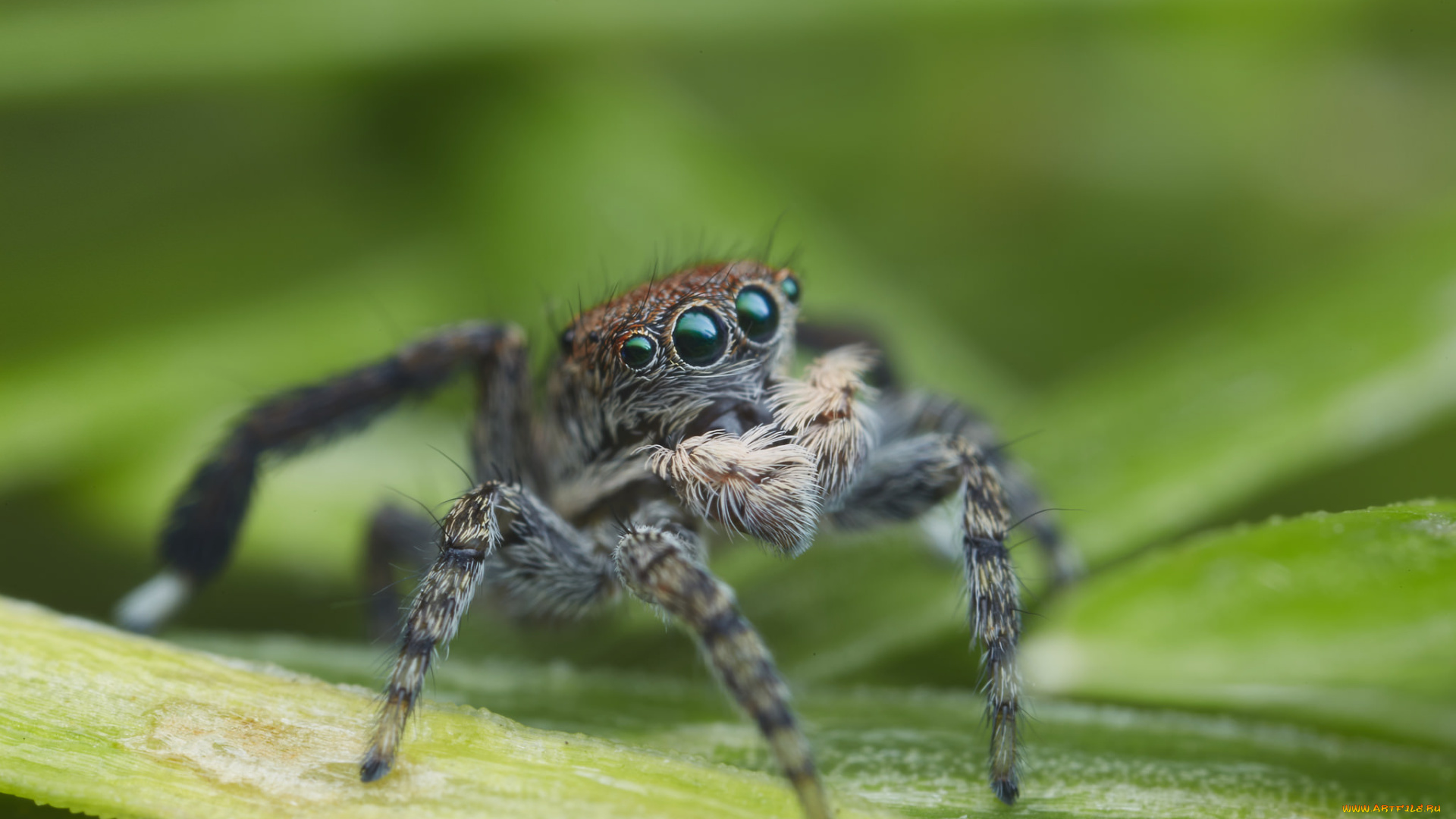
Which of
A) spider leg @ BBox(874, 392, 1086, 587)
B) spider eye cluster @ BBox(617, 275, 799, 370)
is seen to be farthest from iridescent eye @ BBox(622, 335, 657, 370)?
spider leg @ BBox(874, 392, 1086, 587)

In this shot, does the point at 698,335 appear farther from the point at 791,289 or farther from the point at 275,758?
the point at 275,758

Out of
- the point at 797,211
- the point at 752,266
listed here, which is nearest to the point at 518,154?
the point at 797,211

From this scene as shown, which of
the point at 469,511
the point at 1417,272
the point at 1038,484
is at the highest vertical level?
the point at 1417,272

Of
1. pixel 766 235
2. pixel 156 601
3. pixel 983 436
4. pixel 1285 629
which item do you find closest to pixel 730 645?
pixel 983 436

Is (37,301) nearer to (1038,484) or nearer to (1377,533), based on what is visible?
(1038,484)

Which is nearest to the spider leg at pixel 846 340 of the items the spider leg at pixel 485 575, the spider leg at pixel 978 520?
the spider leg at pixel 978 520

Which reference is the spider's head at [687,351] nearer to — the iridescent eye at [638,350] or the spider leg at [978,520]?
the iridescent eye at [638,350]

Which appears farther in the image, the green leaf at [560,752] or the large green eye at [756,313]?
the large green eye at [756,313]
